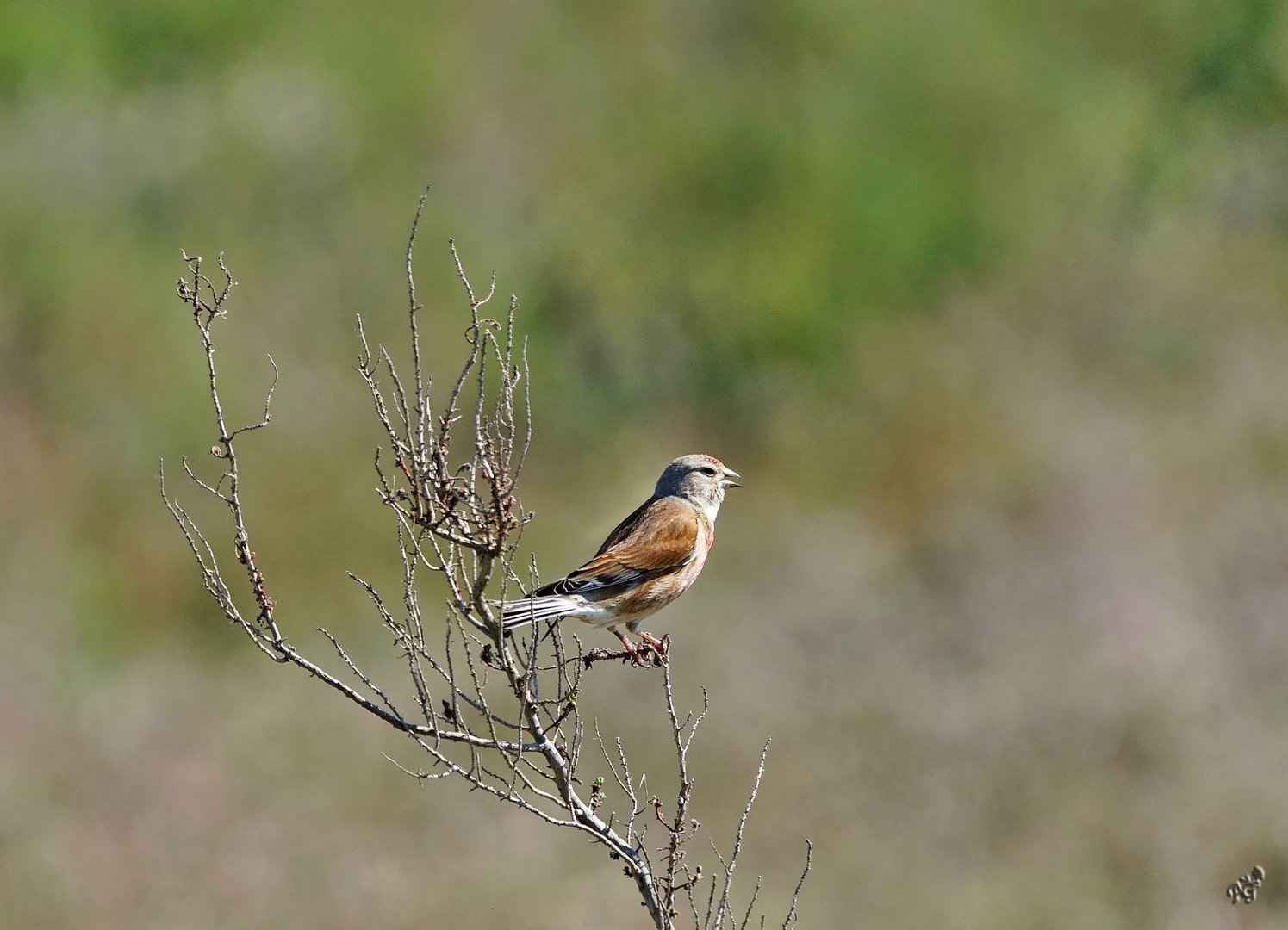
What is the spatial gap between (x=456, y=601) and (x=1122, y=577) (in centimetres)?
1403

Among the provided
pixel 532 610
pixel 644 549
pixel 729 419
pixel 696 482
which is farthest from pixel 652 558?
pixel 729 419

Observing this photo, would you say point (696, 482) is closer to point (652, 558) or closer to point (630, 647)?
point (652, 558)

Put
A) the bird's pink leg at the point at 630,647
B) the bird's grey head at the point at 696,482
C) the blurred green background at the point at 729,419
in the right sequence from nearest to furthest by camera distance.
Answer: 1. the bird's pink leg at the point at 630,647
2. the bird's grey head at the point at 696,482
3. the blurred green background at the point at 729,419

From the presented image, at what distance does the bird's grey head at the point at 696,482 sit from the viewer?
301 inches

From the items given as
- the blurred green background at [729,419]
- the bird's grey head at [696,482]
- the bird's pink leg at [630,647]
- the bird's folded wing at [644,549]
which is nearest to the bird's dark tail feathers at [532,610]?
the bird's folded wing at [644,549]

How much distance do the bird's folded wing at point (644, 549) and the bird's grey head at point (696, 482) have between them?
0.06m

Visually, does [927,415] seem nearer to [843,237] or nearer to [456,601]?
[843,237]

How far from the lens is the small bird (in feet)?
22.1

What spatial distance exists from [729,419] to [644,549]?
14.9m

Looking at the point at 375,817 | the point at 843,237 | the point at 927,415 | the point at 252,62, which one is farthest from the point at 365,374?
the point at 252,62

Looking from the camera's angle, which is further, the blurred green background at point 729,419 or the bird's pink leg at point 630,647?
the blurred green background at point 729,419

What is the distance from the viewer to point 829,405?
21938 millimetres

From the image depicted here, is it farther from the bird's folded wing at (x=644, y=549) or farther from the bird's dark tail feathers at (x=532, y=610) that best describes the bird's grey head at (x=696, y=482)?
the bird's dark tail feathers at (x=532, y=610)

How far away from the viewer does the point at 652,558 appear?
7.07m
